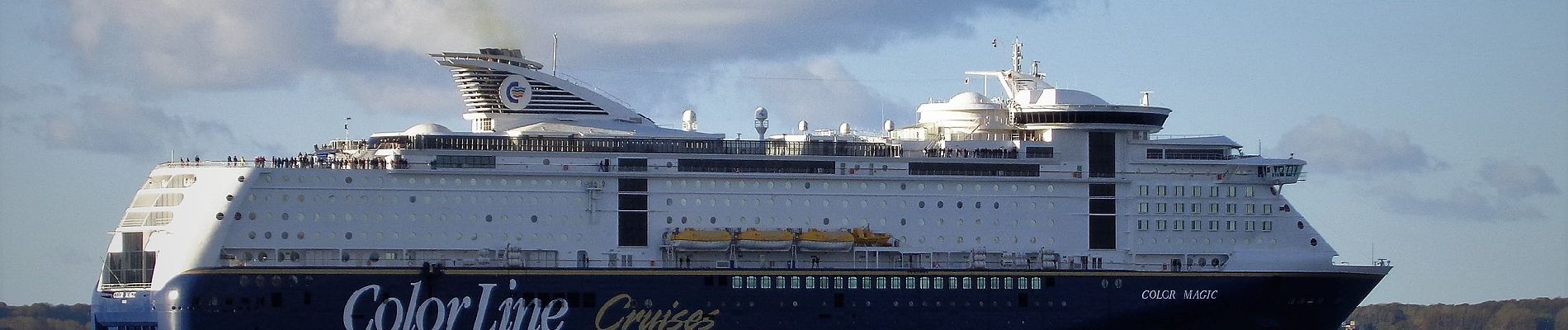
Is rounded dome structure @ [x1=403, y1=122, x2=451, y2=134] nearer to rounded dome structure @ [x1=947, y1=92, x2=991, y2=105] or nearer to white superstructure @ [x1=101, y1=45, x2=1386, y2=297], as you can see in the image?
white superstructure @ [x1=101, y1=45, x2=1386, y2=297]

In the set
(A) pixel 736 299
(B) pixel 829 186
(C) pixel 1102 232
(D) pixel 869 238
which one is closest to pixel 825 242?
(D) pixel 869 238

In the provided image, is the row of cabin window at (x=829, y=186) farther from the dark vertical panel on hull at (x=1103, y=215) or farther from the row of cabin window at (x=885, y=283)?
the row of cabin window at (x=885, y=283)

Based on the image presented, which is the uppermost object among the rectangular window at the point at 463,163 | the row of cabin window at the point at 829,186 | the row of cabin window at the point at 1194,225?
the rectangular window at the point at 463,163

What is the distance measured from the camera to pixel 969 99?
2270 inches

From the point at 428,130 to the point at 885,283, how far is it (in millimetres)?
10080

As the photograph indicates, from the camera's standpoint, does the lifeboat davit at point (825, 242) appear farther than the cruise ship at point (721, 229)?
Yes

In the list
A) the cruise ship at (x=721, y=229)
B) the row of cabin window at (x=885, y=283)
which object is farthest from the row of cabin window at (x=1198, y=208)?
the row of cabin window at (x=885, y=283)

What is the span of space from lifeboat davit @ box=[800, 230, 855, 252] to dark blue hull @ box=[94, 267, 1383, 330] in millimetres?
637

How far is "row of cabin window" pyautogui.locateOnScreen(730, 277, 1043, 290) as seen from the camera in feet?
177

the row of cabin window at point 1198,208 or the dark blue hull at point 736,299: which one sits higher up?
the row of cabin window at point 1198,208

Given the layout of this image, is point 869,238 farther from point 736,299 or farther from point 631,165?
point 631,165

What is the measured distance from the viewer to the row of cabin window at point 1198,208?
56.6m

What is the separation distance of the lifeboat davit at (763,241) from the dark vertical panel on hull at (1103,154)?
23.5ft

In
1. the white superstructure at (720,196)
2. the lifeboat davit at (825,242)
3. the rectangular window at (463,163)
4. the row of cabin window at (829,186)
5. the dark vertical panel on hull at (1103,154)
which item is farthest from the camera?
the dark vertical panel on hull at (1103,154)
